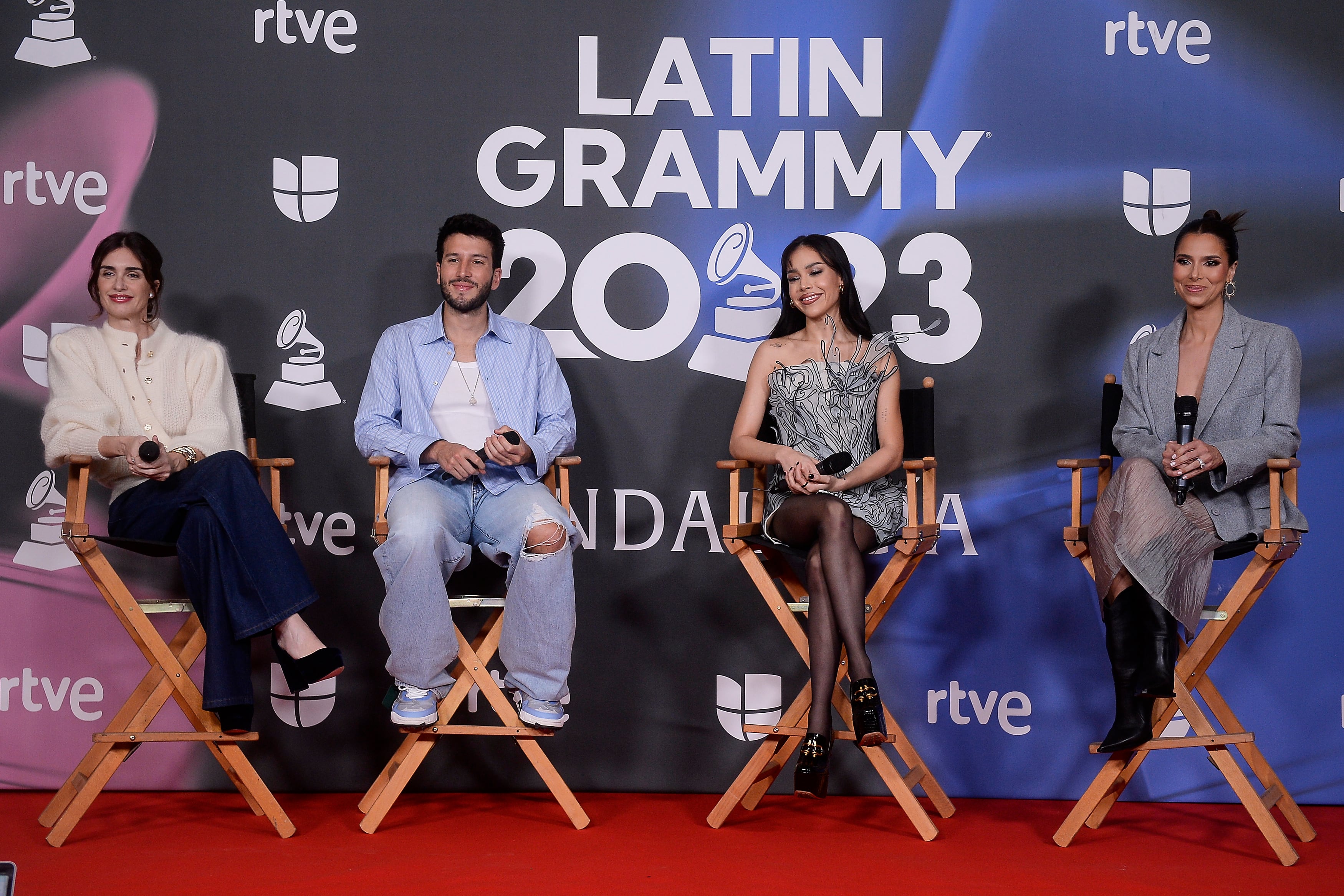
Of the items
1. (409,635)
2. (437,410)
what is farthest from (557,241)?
(409,635)

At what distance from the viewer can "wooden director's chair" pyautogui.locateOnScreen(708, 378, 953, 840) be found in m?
3.15

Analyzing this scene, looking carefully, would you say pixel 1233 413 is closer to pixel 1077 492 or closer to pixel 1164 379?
pixel 1164 379

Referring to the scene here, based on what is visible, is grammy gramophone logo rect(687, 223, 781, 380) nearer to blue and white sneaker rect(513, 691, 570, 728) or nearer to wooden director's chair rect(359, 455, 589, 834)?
wooden director's chair rect(359, 455, 589, 834)

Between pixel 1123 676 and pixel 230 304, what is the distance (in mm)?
2814

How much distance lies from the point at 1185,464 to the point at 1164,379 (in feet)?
1.07

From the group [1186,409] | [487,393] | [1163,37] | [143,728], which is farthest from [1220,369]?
[143,728]

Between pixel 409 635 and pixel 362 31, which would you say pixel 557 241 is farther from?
pixel 409 635

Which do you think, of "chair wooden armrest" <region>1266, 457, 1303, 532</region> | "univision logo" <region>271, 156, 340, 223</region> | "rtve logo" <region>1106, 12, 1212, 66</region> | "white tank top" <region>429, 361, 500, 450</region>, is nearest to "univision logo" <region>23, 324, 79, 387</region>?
"univision logo" <region>271, 156, 340, 223</region>

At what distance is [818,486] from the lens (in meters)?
3.21

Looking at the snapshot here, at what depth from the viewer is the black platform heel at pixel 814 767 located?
2961 mm

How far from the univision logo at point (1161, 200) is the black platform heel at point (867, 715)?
5.70ft

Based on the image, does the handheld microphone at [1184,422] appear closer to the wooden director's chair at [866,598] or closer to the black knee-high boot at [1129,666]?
the black knee-high boot at [1129,666]

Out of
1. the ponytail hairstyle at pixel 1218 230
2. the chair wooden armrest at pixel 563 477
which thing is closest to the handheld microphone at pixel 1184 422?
the ponytail hairstyle at pixel 1218 230

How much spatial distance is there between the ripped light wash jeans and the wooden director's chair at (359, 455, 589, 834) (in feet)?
0.19
